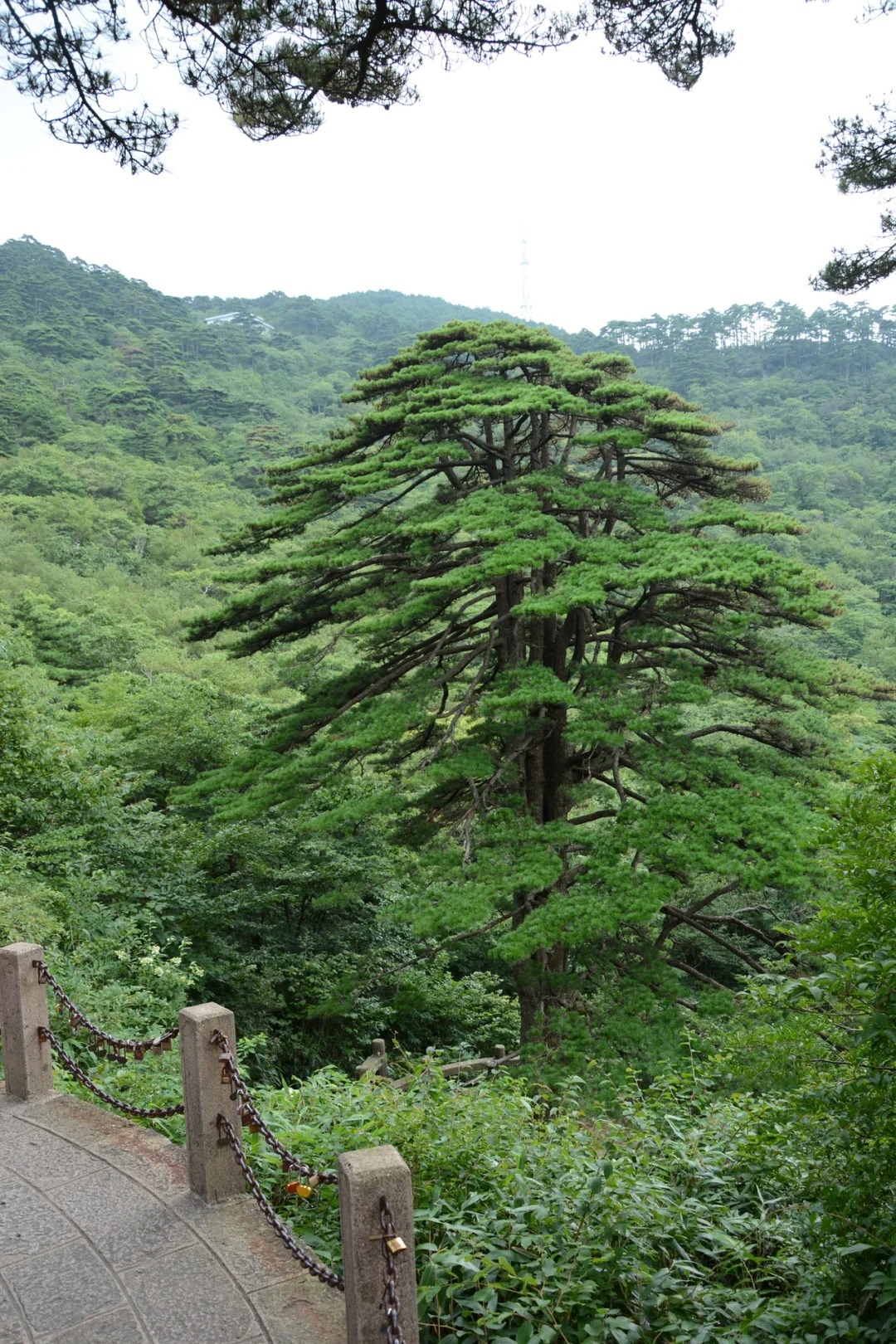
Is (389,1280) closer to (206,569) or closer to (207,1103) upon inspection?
(207,1103)

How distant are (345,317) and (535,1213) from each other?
84.5 meters

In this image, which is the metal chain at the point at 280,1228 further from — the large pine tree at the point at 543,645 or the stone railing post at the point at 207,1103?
the large pine tree at the point at 543,645

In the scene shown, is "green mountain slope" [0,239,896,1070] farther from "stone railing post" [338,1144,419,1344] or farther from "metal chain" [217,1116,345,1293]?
"stone railing post" [338,1144,419,1344]

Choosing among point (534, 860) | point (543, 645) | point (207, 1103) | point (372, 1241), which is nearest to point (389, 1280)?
point (372, 1241)

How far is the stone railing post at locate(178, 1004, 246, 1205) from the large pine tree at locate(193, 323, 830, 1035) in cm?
429

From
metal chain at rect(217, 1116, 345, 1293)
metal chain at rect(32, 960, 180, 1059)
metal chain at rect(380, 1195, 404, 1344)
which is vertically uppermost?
metal chain at rect(380, 1195, 404, 1344)

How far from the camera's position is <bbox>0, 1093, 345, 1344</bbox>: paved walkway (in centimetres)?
312

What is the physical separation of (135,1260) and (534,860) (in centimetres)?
541

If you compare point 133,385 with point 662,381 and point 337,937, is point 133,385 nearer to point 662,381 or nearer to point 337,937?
point 662,381

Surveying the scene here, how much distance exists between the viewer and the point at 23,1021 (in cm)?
481

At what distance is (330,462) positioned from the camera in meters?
12.6

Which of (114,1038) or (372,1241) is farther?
(114,1038)

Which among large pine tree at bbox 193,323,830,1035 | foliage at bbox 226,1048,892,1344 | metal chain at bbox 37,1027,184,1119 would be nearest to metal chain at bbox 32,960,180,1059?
metal chain at bbox 37,1027,184,1119

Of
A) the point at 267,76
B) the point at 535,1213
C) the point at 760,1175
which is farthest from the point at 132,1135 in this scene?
the point at 267,76
